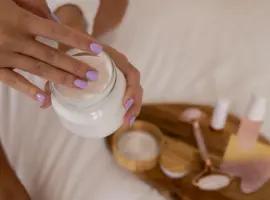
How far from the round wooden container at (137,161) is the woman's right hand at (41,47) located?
0.29 m

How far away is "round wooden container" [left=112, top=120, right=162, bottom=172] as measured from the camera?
32.7 inches

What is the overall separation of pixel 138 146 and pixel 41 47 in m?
0.36

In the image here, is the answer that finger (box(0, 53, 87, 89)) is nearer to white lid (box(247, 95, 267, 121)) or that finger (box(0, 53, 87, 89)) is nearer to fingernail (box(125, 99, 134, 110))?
fingernail (box(125, 99, 134, 110))

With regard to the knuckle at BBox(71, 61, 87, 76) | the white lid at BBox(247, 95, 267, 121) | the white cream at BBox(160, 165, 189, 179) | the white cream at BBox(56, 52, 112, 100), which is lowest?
the white cream at BBox(160, 165, 189, 179)

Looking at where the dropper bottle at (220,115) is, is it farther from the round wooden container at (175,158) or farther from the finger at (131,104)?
the finger at (131,104)

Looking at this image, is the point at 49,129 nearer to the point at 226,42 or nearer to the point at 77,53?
the point at 77,53

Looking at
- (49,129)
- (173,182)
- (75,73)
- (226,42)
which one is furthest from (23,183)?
(226,42)

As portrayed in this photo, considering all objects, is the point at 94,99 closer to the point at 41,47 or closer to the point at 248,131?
the point at 41,47

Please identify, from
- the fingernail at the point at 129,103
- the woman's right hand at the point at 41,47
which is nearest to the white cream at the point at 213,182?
the fingernail at the point at 129,103

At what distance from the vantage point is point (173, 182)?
82cm

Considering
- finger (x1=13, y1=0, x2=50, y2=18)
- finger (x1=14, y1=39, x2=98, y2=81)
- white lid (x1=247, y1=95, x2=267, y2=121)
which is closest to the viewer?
finger (x1=14, y1=39, x2=98, y2=81)

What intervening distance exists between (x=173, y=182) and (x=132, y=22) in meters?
0.46

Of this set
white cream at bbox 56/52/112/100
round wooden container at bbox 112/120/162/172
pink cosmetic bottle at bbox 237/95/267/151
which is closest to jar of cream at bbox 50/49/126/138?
white cream at bbox 56/52/112/100

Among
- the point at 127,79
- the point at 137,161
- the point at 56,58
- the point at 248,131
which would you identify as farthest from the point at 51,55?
the point at 248,131
